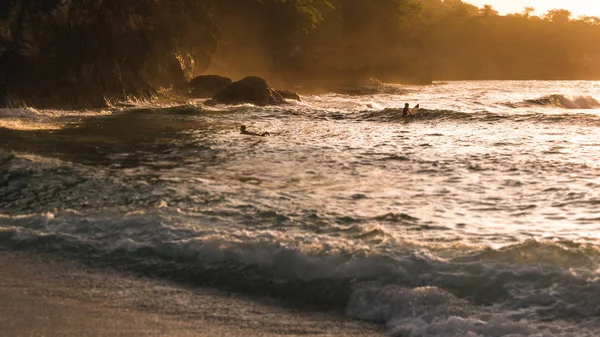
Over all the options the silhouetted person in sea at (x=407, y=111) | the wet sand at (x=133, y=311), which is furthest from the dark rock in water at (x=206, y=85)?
the wet sand at (x=133, y=311)

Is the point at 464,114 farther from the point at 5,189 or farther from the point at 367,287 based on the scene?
the point at 367,287

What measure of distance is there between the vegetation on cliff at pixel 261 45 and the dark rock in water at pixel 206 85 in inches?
36.8

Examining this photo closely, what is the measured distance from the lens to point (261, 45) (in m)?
49.7

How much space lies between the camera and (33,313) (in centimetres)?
489

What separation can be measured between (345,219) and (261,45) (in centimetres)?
4342

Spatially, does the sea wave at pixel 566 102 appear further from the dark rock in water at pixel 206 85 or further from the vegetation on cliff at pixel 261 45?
the vegetation on cliff at pixel 261 45

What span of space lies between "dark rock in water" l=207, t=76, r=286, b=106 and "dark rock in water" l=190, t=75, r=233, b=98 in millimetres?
3783

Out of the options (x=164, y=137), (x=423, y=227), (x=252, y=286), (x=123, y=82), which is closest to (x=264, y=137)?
(x=164, y=137)

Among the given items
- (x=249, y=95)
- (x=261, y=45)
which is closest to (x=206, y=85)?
(x=249, y=95)

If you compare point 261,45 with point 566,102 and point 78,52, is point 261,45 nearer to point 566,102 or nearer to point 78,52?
point 566,102

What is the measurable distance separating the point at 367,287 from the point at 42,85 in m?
21.0


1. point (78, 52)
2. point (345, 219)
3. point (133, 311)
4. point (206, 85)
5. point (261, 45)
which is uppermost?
point (261, 45)

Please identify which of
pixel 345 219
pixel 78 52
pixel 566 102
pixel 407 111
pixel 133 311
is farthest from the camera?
pixel 566 102

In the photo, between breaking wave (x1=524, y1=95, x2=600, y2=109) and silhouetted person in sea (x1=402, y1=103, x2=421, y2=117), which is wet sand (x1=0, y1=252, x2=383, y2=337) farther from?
breaking wave (x1=524, y1=95, x2=600, y2=109)
